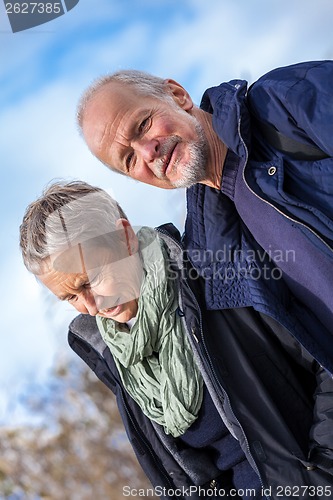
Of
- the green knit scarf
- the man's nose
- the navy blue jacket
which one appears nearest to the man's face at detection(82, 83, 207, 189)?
the man's nose

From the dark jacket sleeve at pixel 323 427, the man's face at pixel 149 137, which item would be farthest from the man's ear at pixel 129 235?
the dark jacket sleeve at pixel 323 427

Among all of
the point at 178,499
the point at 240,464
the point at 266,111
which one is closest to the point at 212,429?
the point at 240,464

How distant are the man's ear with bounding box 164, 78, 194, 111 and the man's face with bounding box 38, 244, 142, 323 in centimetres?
52

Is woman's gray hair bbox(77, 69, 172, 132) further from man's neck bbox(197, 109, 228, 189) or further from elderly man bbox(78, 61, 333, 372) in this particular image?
man's neck bbox(197, 109, 228, 189)

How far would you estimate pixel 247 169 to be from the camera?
145cm

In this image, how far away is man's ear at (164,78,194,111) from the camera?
178 centimetres

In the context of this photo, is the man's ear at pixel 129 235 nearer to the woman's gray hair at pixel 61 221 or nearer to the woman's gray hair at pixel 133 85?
the woman's gray hair at pixel 61 221

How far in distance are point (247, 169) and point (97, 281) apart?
61 centimetres

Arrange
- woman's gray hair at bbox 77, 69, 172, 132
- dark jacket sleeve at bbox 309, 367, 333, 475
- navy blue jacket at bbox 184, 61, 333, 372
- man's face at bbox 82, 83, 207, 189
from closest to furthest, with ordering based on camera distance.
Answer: navy blue jacket at bbox 184, 61, 333, 372 < dark jacket sleeve at bbox 309, 367, 333, 475 < man's face at bbox 82, 83, 207, 189 < woman's gray hair at bbox 77, 69, 172, 132

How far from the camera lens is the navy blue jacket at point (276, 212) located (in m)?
1.30

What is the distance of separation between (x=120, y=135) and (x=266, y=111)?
521 mm

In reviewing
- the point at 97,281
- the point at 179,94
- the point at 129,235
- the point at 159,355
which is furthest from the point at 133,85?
the point at 159,355

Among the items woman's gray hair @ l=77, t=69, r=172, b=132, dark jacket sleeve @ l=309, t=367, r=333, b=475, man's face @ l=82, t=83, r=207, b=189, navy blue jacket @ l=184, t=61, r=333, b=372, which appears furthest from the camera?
woman's gray hair @ l=77, t=69, r=172, b=132

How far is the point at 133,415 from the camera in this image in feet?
6.15
